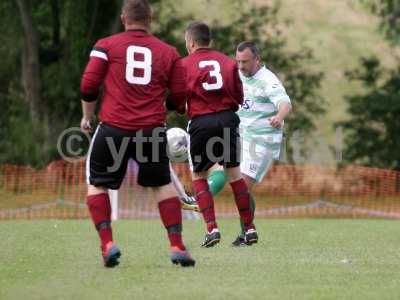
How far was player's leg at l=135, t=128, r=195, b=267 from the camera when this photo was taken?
7.51 meters

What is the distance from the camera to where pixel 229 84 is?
30.8 ft

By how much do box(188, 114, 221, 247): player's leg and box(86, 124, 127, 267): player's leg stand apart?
6.36 feet

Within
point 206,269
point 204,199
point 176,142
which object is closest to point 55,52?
point 176,142

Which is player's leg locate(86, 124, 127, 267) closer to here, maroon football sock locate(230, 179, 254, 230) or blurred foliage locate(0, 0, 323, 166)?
maroon football sock locate(230, 179, 254, 230)

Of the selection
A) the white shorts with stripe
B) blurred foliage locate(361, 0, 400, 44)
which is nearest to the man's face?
the white shorts with stripe

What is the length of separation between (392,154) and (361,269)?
20.5m

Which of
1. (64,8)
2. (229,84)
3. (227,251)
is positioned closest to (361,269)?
(227,251)

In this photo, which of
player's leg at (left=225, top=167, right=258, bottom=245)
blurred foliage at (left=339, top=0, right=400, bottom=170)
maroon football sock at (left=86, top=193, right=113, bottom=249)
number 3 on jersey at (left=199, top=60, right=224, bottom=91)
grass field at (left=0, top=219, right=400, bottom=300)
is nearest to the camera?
grass field at (left=0, top=219, right=400, bottom=300)

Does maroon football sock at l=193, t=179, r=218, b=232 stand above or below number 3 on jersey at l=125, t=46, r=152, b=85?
below

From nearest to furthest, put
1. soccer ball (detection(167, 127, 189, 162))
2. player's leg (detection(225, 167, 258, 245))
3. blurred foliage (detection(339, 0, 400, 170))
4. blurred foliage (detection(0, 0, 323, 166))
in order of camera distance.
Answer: player's leg (detection(225, 167, 258, 245)) < soccer ball (detection(167, 127, 189, 162)) < blurred foliage (detection(0, 0, 323, 166)) < blurred foliage (detection(339, 0, 400, 170))

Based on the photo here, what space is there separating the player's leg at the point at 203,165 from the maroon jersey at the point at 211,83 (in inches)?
4.4

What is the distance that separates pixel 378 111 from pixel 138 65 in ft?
69.6

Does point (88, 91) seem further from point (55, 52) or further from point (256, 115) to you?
point (55, 52)

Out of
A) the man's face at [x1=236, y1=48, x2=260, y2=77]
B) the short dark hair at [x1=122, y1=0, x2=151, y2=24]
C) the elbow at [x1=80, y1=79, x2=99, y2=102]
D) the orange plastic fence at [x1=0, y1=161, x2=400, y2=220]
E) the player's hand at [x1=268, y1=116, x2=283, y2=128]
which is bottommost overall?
the orange plastic fence at [x1=0, y1=161, x2=400, y2=220]
